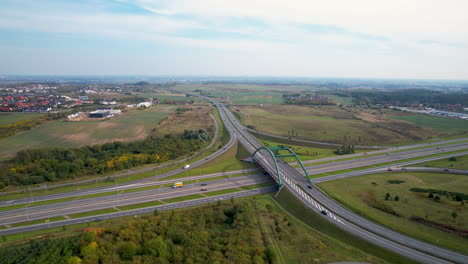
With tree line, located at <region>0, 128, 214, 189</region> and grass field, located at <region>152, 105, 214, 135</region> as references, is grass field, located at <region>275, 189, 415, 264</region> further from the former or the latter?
grass field, located at <region>152, 105, 214, 135</region>

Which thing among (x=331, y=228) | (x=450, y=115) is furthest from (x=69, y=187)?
(x=450, y=115)

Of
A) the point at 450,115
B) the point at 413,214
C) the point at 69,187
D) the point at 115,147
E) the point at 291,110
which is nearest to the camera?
the point at 413,214

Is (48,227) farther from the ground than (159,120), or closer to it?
closer to it

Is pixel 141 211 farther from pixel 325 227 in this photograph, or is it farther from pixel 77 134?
pixel 77 134

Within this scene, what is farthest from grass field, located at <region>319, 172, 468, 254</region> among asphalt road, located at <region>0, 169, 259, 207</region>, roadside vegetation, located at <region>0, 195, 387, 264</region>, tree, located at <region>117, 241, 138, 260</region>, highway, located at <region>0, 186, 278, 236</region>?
tree, located at <region>117, 241, 138, 260</region>

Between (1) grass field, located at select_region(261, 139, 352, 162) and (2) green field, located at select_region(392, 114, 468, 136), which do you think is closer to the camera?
(1) grass field, located at select_region(261, 139, 352, 162)

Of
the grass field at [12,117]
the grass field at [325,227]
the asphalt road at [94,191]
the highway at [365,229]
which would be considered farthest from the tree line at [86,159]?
the grass field at [12,117]

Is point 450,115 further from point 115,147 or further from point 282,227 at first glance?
point 115,147
